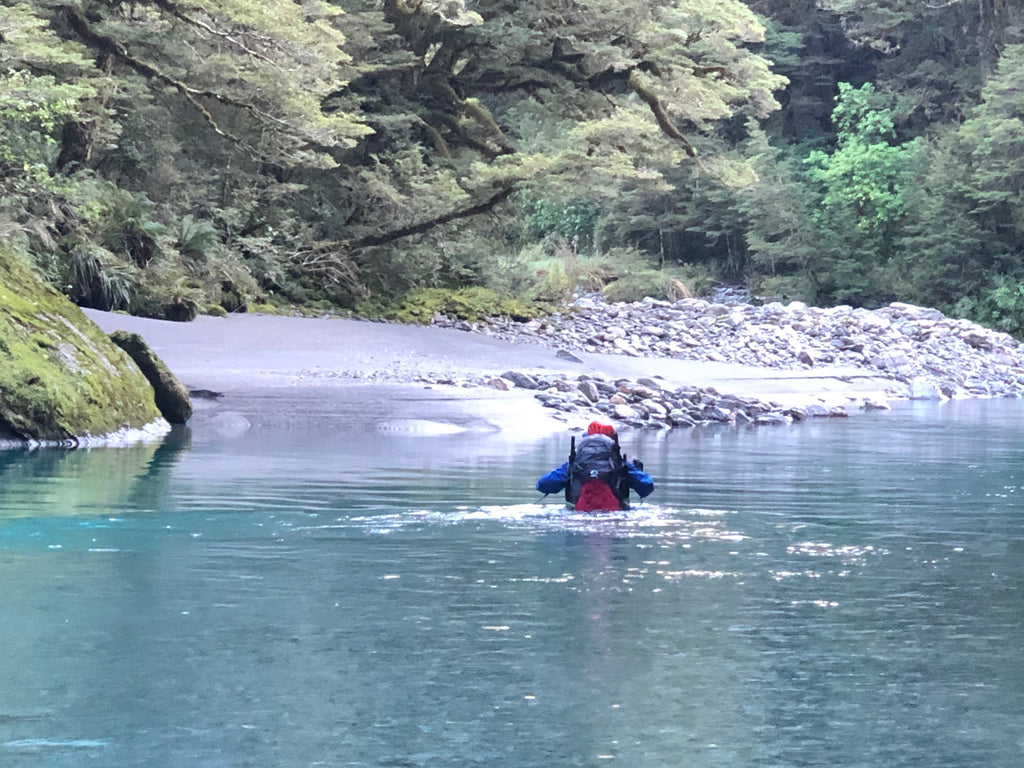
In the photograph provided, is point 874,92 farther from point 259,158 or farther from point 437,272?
point 259,158

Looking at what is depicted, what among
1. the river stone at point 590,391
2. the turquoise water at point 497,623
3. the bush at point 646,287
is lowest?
the turquoise water at point 497,623

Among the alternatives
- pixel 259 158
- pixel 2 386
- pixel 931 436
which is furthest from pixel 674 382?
pixel 2 386

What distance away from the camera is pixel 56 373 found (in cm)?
1677

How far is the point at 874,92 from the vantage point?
50531mm

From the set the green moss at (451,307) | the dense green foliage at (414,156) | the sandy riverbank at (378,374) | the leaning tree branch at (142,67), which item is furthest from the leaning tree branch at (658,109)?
the leaning tree branch at (142,67)

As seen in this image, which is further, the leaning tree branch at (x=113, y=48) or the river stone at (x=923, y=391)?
the river stone at (x=923, y=391)

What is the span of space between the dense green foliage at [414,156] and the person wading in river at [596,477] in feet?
35.9

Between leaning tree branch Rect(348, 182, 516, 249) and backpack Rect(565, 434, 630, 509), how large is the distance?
19.5m

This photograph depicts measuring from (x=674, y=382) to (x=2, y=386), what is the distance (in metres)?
11.7

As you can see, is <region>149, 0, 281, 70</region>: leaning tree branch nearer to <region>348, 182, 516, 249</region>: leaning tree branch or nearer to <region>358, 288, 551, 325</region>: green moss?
<region>348, 182, 516, 249</region>: leaning tree branch

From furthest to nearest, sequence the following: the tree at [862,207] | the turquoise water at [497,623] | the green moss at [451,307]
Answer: the tree at [862,207]
the green moss at [451,307]
the turquoise water at [497,623]

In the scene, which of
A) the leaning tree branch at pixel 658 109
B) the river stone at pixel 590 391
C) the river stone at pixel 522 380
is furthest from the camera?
the leaning tree branch at pixel 658 109

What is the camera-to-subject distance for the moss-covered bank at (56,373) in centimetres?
1644

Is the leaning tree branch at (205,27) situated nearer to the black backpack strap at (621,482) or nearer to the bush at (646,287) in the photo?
the black backpack strap at (621,482)
